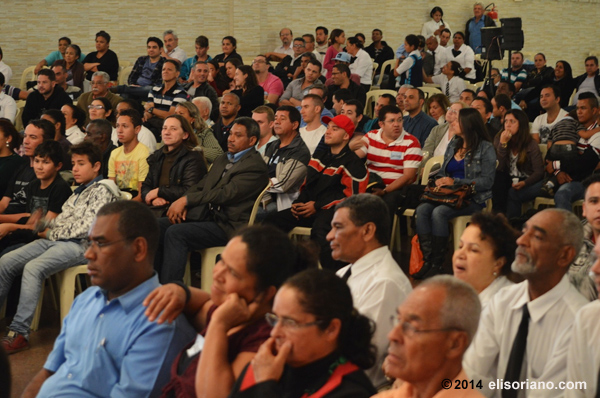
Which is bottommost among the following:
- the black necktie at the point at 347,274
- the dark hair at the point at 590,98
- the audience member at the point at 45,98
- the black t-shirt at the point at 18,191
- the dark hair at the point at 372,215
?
the black t-shirt at the point at 18,191

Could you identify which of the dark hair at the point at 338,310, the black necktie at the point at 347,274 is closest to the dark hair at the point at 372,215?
the black necktie at the point at 347,274

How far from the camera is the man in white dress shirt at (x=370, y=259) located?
285 cm

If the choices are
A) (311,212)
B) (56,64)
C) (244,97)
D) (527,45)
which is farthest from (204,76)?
(527,45)

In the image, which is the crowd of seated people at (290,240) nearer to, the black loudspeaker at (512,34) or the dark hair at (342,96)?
the dark hair at (342,96)

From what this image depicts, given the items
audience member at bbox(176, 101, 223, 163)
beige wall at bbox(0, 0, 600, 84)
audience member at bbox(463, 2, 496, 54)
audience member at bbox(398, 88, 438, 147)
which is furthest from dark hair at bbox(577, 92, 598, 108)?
audience member at bbox(463, 2, 496, 54)

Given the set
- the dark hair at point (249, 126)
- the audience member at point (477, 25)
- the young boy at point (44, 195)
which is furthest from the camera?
the audience member at point (477, 25)

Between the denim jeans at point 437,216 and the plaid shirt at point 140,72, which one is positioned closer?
the denim jeans at point 437,216

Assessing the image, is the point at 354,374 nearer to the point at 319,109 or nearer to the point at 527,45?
the point at 319,109

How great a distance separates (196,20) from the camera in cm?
1230

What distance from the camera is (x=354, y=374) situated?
81.4 inches

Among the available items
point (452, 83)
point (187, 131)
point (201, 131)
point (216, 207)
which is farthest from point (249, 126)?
point (452, 83)

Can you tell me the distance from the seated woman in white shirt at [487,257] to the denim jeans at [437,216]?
2323mm

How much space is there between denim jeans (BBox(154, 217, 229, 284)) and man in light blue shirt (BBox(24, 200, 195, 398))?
2066mm

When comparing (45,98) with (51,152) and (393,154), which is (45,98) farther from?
(393,154)
